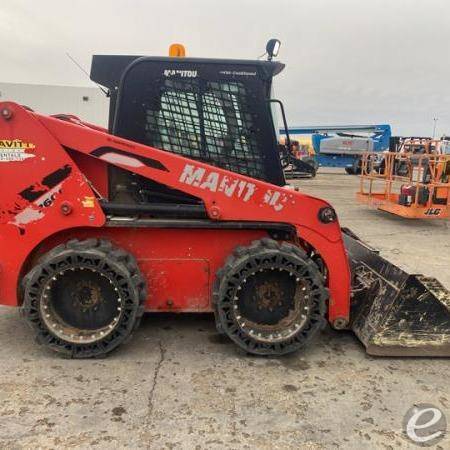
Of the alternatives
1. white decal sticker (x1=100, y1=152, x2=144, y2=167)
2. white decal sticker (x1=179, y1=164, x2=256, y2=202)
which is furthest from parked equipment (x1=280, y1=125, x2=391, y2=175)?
white decal sticker (x1=100, y1=152, x2=144, y2=167)

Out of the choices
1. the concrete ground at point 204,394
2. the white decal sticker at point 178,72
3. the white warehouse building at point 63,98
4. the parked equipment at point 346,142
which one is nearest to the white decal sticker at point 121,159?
the white decal sticker at point 178,72

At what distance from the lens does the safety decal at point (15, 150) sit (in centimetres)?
316

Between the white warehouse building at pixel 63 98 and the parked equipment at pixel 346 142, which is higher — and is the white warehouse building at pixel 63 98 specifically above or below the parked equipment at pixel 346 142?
above

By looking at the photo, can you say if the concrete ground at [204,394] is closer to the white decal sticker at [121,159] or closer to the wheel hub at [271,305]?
the wheel hub at [271,305]

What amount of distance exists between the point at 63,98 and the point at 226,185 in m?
23.4

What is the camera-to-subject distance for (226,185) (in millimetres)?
3260

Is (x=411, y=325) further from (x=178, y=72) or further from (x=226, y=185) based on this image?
(x=178, y=72)

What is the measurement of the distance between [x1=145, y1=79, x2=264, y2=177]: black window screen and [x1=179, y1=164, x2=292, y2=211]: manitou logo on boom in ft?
0.88

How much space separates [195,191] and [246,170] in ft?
1.64

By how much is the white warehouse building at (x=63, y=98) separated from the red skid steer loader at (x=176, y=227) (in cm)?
2149

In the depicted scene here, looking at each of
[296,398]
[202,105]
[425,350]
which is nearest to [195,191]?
[202,105]

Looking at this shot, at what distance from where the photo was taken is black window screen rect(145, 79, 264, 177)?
3.38m

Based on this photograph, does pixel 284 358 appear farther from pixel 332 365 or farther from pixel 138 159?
pixel 138 159

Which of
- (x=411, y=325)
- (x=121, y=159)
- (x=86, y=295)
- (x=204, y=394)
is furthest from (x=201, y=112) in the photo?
(x=411, y=325)
